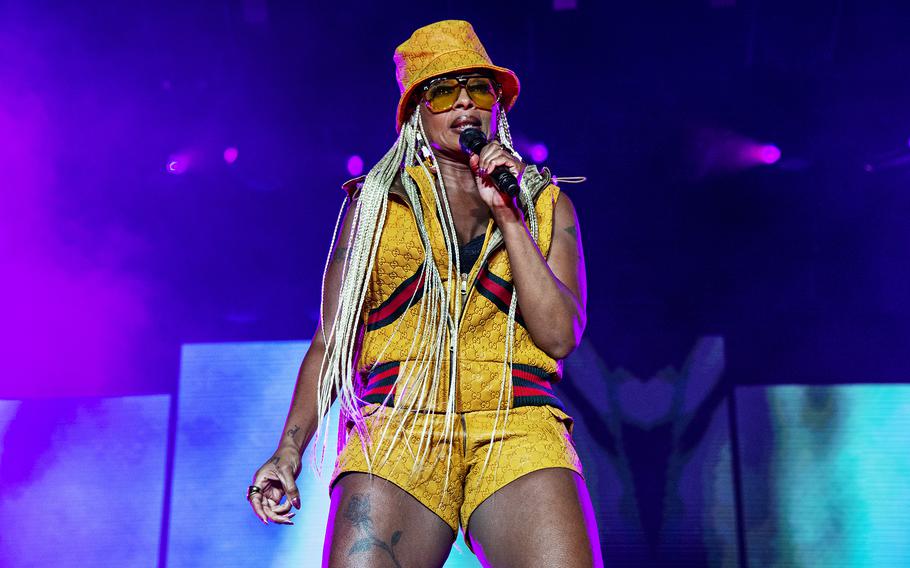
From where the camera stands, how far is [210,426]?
346cm

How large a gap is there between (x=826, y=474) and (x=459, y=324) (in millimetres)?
2108

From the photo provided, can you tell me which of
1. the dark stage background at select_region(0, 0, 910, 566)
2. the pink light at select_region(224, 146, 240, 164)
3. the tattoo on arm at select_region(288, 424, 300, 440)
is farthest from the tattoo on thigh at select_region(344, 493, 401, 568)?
the pink light at select_region(224, 146, 240, 164)

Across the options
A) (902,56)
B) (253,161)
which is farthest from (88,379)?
(902,56)

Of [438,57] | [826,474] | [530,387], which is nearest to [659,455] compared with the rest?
[826,474]

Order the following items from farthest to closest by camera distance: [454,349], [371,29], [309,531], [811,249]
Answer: [371,29] → [811,249] → [309,531] → [454,349]

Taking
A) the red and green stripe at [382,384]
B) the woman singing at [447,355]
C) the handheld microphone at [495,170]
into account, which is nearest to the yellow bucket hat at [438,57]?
the woman singing at [447,355]

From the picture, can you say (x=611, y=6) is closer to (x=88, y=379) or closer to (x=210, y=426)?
(x=210, y=426)

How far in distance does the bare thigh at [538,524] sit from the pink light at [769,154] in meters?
2.34

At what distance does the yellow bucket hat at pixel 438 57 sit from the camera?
79.1 inches

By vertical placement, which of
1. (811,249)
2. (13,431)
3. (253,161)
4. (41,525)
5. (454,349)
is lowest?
(41,525)

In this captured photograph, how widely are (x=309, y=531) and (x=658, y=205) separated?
1.89 meters

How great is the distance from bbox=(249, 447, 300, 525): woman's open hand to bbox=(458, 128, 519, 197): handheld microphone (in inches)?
26.8

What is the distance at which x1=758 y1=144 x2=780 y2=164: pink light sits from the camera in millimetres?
3629

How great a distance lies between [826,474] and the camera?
10.8 feet
